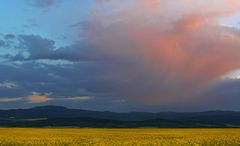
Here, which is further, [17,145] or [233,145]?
[17,145]

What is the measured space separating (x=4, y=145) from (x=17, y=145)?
2556 mm

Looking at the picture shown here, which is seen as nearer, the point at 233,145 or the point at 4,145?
the point at 233,145

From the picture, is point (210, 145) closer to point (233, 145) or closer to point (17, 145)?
point (233, 145)

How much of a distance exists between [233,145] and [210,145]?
3458mm

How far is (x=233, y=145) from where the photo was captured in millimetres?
54938

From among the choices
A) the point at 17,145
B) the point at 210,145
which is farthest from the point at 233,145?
the point at 17,145

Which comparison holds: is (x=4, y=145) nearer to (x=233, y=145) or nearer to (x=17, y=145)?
(x=17, y=145)

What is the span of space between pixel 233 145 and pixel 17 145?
29.9 m

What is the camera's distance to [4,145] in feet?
195

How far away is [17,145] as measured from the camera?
2425 inches

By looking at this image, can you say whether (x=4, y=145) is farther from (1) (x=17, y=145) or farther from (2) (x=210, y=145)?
(2) (x=210, y=145)

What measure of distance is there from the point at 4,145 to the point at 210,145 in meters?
28.0

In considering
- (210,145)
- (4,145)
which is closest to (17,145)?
(4,145)

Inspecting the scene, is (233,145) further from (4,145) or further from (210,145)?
(4,145)
